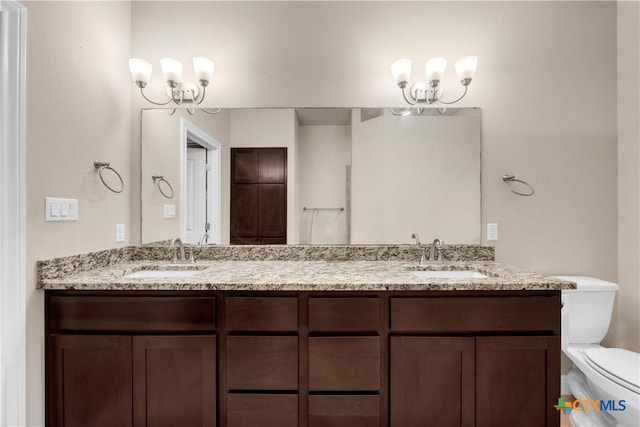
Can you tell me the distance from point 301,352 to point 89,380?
3.10 feet

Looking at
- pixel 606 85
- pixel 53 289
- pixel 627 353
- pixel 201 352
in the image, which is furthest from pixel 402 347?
pixel 606 85

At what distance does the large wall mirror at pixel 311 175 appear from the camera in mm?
2127

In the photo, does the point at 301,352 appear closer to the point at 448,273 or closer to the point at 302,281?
the point at 302,281

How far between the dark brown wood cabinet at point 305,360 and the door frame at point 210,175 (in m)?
0.73

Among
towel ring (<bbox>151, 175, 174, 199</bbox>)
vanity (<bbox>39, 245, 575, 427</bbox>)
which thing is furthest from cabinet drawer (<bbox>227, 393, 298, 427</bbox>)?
towel ring (<bbox>151, 175, 174, 199</bbox>)

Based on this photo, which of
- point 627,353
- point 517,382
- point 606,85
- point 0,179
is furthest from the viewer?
point 606,85

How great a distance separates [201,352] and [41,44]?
154 cm

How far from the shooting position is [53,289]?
1.49 m

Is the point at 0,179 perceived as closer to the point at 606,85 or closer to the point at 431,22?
the point at 431,22

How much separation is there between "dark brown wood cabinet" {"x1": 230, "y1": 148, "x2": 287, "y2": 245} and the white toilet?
1.76 meters

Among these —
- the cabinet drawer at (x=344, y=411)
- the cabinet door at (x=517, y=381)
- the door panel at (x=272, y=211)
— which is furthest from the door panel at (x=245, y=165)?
the cabinet door at (x=517, y=381)

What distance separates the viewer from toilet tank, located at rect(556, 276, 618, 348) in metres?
1.95

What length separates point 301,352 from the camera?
4.86 feet

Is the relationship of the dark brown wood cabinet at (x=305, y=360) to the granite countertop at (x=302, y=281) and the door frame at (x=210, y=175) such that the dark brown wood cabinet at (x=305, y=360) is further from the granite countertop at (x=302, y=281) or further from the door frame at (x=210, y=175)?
the door frame at (x=210, y=175)
